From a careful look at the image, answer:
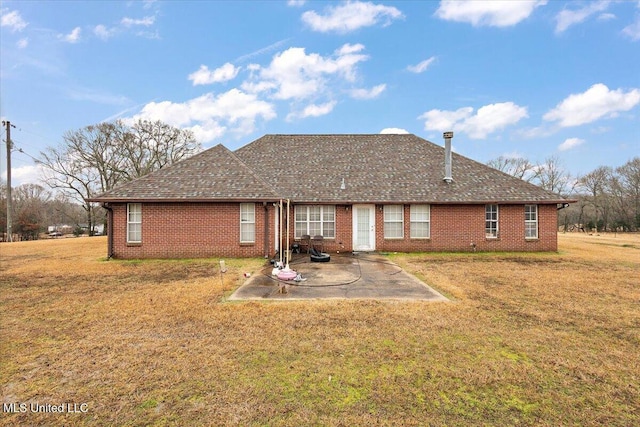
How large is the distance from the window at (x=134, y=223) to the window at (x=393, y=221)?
11116 millimetres

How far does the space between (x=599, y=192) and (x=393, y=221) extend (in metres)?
51.6

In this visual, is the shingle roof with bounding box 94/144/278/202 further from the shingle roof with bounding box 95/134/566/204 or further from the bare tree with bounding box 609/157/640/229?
the bare tree with bounding box 609/157/640/229

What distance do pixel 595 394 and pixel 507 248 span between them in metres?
13.0

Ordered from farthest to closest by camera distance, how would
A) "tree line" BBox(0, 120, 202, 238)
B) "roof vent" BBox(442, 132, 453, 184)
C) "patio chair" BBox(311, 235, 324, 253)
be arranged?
"tree line" BBox(0, 120, 202, 238)
"roof vent" BBox(442, 132, 453, 184)
"patio chair" BBox(311, 235, 324, 253)

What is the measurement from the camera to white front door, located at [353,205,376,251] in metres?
14.7

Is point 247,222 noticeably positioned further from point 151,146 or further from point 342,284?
point 151,146

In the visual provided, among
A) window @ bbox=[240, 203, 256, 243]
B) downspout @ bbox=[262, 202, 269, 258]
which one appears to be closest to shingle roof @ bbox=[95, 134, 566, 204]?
downspout @ bbox=[262, 202, 269, 258]

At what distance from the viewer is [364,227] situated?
1479 centimetres

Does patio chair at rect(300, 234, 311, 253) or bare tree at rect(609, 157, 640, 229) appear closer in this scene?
patio chair at rect(300, 234, 311, 253)

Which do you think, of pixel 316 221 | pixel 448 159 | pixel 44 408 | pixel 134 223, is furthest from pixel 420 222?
pixel 44 408

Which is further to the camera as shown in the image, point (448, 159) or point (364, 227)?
point (448, 159)

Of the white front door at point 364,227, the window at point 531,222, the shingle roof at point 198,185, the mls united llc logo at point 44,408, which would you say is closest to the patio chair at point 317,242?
the white front door at point 364,227

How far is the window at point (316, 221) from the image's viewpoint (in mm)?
14797

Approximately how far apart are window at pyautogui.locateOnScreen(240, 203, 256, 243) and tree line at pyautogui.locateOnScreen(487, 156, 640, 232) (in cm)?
4643
